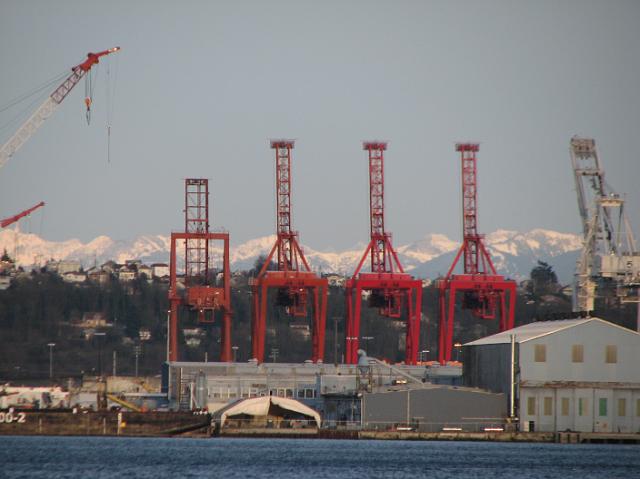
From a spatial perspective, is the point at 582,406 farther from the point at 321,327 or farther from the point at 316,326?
the point at 316,326

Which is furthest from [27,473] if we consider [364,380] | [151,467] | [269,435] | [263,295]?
[263,295]

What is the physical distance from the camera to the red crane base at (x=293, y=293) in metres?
184

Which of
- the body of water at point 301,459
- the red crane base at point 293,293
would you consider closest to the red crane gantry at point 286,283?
the red crane base at point 293,293

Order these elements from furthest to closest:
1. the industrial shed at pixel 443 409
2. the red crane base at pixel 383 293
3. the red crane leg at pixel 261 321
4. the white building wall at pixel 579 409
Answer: the red crane base at pixel 383 293 < the red crane leg at pixel 261 321 < the industrial shed at pixel 443 409 < the white building wall at pixel 579 409

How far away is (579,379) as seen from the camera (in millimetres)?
145250

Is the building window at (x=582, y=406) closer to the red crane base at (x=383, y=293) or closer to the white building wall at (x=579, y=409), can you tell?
the white building wall at (x=579, y=409)

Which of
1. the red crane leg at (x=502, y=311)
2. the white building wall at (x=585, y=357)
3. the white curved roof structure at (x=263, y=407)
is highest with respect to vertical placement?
the red crane leg at (x=502, y=311)

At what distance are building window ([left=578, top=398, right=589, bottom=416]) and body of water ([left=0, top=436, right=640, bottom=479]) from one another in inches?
185

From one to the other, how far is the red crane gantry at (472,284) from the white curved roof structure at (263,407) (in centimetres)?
4183

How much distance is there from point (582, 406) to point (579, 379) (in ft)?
7.90

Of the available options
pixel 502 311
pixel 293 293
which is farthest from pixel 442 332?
pixel 293 293

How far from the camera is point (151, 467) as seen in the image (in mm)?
111000

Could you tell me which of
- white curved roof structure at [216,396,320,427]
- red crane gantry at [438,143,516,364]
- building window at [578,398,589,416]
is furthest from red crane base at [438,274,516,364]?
building window at [578,398,589,416]

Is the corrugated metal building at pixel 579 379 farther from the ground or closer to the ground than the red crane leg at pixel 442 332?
closer to the ground
